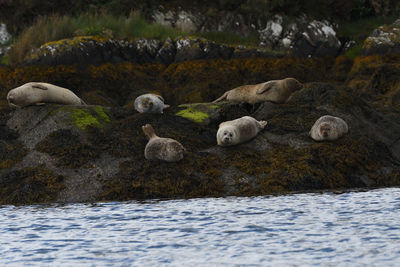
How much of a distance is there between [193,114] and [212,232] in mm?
5183

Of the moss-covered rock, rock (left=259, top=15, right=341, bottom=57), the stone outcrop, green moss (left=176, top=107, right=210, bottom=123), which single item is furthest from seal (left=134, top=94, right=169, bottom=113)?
rock (left=259, top=15, right=341, bottom=57)

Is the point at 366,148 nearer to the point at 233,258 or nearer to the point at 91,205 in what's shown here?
the point at 91,205

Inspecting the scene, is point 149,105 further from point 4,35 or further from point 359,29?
point 359,29

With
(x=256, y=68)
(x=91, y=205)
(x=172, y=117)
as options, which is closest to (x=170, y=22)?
(x=256, y=68)

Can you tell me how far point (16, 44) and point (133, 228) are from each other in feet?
37.2

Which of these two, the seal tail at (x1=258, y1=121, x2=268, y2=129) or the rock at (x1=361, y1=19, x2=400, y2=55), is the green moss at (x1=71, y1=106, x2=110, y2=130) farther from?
the rock at (x1=361, y1=19, x2=400, y2=55)

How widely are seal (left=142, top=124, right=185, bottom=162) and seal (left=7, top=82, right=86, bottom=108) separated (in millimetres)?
2714

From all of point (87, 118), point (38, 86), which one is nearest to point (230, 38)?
point (38, 86)

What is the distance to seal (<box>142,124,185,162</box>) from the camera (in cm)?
897

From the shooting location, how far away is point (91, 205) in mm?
7863

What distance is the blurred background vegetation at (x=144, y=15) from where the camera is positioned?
665 inches

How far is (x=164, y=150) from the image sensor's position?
354 inches

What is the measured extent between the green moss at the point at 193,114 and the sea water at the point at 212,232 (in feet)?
9.91

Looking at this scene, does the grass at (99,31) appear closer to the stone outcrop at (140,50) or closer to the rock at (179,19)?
the stone outcrop at (140,50)
